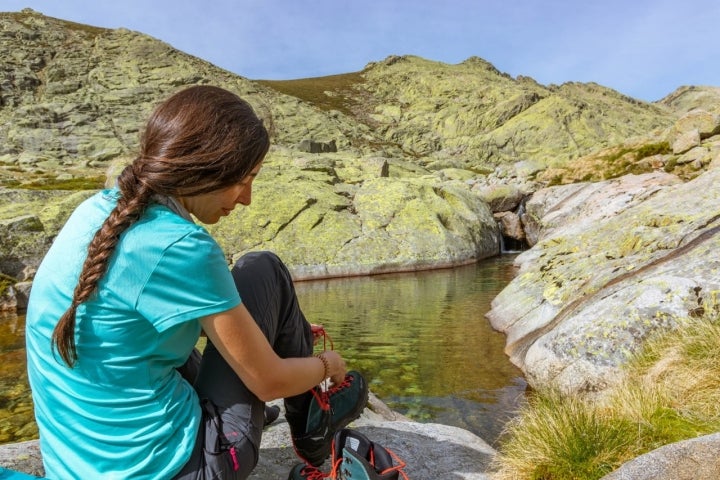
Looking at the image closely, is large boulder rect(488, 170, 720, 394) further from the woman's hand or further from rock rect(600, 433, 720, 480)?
the woman's hand

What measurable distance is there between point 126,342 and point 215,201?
0.86 metres

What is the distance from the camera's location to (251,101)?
73062 mm

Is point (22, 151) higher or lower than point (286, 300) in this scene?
higher

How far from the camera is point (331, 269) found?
2372cm

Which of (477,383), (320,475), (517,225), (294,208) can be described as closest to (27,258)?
(294,208)

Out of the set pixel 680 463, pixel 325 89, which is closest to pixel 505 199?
pixel 680 463

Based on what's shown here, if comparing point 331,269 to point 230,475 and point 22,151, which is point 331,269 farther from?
point 22,151

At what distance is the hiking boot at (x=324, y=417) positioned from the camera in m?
3.34

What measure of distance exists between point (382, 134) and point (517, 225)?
80982mm

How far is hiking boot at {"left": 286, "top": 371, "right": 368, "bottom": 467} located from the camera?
334cm

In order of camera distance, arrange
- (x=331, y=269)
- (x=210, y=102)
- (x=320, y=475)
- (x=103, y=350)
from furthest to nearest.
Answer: (x=331, y=269), (x=320, y=475), (x=210, y=102), (x=103, y=350)

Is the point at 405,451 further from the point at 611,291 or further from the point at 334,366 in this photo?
the point at 611,291

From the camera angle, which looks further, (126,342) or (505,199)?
(505,199)

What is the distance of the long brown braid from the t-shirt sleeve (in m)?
0.29
